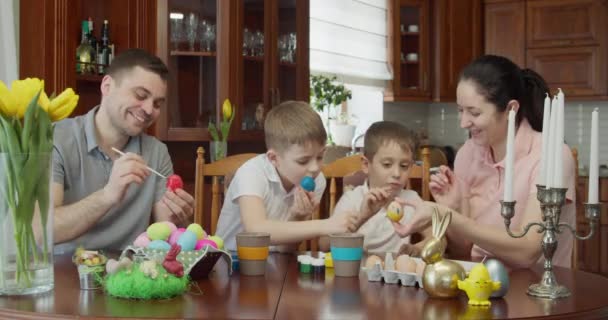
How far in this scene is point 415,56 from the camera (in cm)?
609

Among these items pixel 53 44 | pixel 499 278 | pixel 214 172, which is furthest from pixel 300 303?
pixel 53 44

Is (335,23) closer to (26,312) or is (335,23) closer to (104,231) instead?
(104,231)

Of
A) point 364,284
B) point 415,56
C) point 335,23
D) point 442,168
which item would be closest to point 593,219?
point 364,284

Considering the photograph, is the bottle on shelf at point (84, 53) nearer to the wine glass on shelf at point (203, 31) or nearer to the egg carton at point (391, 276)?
the wine glass on shelf at point (203, 31)

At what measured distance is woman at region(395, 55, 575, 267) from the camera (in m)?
2.22

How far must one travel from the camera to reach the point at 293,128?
2.41 m

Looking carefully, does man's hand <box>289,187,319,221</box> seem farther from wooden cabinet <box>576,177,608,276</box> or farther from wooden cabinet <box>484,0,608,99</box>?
wooden cabinet <box>484,0,608,99</box>

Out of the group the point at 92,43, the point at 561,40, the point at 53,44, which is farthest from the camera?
the point at 561,40

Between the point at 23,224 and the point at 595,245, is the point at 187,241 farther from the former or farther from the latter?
the point at 595,245

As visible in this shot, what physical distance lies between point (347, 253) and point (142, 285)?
47cm

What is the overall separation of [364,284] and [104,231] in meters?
0.88

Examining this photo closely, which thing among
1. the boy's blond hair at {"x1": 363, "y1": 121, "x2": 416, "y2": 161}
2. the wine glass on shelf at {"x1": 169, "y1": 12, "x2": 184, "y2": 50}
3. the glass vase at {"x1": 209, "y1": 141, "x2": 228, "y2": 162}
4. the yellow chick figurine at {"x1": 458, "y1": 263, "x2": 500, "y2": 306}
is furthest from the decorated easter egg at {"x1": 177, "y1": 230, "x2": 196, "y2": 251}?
the wine glass on shelf at {"x1": 169, "y1": 12, "x2": 184, "y2": 50}

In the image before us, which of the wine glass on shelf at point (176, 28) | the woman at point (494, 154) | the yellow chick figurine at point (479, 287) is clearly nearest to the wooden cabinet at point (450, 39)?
the wine glass on shelf at point (176, 28)

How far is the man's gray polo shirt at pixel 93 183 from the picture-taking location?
7.47 ft
